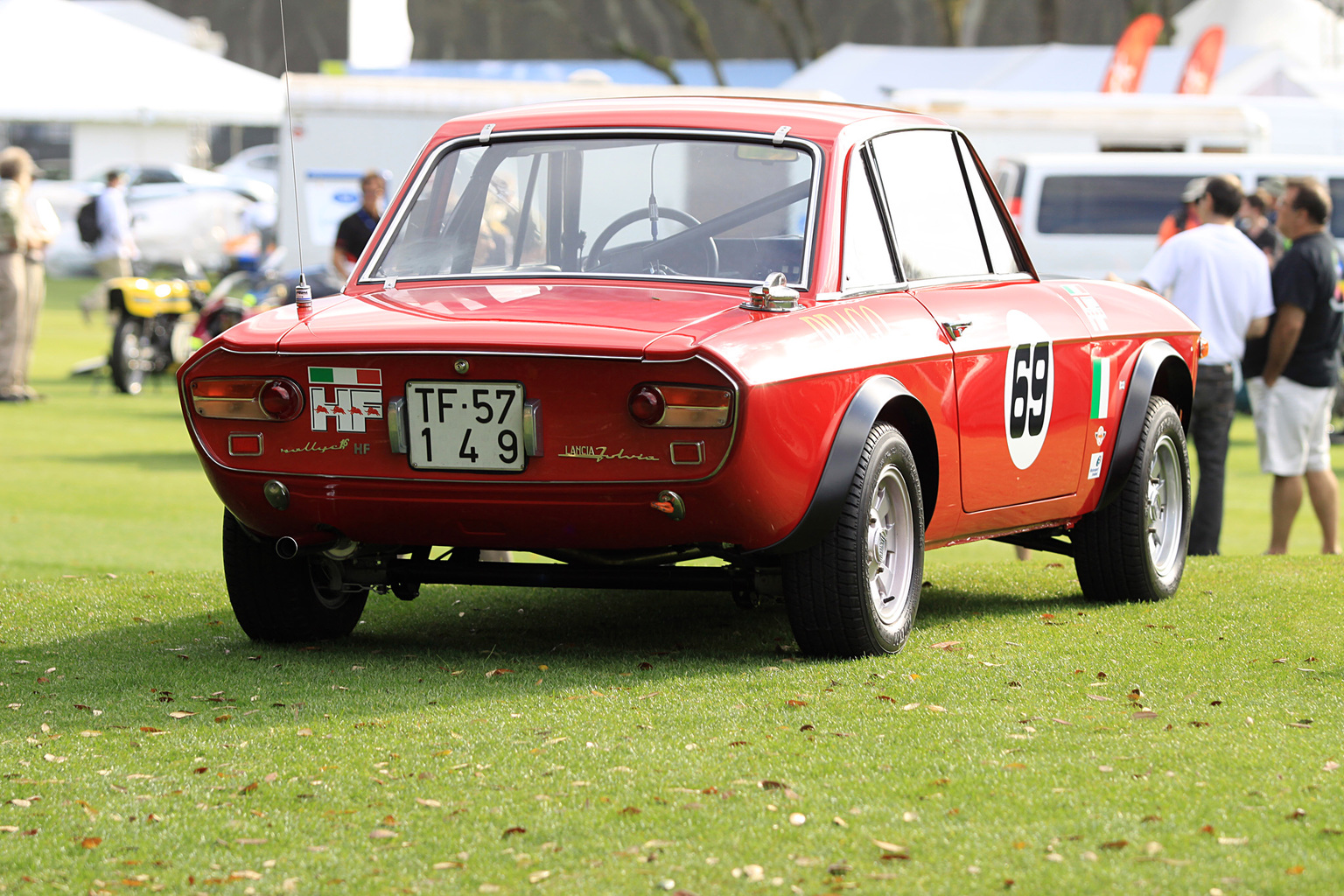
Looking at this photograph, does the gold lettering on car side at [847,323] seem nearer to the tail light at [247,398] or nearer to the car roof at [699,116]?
the car roof at [699,116]

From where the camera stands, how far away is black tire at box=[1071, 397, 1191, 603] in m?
6.64

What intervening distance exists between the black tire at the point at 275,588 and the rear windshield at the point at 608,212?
94 cm

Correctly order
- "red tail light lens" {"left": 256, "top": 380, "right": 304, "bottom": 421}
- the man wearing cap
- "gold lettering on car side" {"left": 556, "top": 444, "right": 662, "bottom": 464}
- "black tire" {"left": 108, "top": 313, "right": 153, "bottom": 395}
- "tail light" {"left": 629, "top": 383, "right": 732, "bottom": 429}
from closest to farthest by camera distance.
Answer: "tail light" {"left": 629, "top": 383, "right": 732, "bottom": 429}, "gold lettering on car side" {"left": 556, "top": 444, "right": 662, "bottom": 464}, "red tail light lens" {"left": 256, "top": 380, "right": 304, "bottom": 421}, the man wearing cap, "black tire" {"left": 108, "top": 313, "right": 153, "bottom": 395}

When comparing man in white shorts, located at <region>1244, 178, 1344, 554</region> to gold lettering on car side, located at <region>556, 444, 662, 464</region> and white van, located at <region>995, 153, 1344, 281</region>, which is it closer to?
gold lettering on car side, located at <region>556, 444, 662, 464</region>

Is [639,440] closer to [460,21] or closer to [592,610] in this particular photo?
[592,610]

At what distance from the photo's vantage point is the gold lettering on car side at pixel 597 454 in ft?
15.7

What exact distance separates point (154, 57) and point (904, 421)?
932 inches

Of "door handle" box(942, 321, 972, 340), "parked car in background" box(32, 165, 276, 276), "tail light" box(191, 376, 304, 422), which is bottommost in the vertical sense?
"parked car in background" box(32, 165, 276, 276)

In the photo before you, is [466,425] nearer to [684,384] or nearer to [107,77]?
[684,384]

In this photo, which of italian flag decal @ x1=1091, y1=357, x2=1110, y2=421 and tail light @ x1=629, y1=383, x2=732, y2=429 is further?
italian flag decal @ x1=1091, y1=357, x2=1110, y2=421

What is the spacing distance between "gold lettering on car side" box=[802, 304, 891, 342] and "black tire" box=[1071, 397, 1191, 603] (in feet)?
5.61

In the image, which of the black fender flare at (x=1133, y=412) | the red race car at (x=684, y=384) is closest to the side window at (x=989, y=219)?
the red race car at (x=684, y=384)

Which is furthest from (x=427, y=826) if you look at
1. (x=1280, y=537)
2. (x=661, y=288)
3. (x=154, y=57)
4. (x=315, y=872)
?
(x=154, y=57)

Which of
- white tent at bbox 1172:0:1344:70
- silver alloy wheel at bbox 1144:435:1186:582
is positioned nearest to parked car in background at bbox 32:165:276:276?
white tent at bbox 1172:0:1344:70
